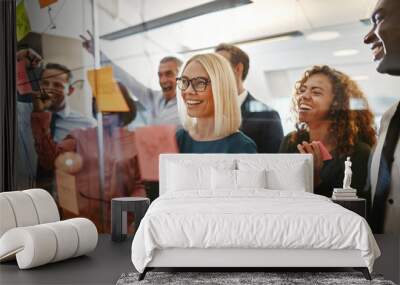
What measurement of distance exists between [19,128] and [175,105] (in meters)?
1.88

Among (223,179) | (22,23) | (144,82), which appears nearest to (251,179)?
(223,179)

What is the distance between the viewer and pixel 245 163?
682 cm

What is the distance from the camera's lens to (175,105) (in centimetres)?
718

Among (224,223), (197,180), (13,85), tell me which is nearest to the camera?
(224,223)

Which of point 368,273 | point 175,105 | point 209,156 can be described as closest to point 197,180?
point 209,156

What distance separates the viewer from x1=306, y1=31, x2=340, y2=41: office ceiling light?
694cm

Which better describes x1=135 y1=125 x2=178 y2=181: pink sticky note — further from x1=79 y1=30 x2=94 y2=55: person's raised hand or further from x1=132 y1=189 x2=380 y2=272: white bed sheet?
x1=132 y1=189 x2=380 y2=272: white bed sheet

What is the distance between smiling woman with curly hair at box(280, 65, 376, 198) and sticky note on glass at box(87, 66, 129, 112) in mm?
1988

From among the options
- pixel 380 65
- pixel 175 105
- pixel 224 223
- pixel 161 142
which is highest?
pixel 380 65

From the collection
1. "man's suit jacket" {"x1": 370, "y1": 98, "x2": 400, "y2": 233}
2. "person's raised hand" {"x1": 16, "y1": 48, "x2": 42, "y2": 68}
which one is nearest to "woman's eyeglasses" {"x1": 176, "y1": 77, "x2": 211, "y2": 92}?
"person's raised hand" {"x1": 16, "y1": 48, "x2": 42, "y2": 68}

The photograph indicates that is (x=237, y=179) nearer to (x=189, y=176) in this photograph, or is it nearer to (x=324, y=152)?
(x=189, y=176)

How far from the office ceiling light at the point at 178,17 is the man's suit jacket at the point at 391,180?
6.72 ft

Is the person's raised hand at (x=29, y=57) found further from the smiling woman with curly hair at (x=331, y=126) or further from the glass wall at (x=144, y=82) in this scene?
the smiling woman with curly hair at (x=331, y=126)

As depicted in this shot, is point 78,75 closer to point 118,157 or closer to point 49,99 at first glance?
Result: point 49,99
